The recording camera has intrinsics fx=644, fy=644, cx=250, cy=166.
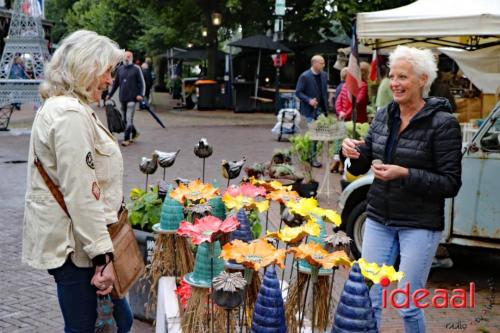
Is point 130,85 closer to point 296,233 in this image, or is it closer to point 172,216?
point 172,216

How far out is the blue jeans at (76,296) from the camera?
2627 millimetres

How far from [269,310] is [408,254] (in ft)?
4.74

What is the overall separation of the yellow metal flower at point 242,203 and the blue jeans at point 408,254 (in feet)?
2.59

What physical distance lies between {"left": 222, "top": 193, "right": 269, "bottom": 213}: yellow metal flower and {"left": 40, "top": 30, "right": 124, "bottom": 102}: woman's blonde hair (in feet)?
2.73

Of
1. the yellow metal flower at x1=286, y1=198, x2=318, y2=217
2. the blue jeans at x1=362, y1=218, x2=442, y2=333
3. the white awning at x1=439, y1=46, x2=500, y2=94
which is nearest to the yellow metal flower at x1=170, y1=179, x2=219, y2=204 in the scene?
the yellow metal flower at x1=286, y1=198, x2=318, y2=217

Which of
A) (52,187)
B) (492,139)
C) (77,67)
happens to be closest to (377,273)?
(52,187)

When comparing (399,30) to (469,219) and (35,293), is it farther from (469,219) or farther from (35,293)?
(35,293)

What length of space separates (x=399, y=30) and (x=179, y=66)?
1212 inches

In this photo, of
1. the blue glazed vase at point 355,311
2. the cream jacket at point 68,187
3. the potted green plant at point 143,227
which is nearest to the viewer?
the blue glazed vase at point 355,311

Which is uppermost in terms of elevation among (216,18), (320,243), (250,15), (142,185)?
(250,15)

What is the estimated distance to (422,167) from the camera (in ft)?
10.9

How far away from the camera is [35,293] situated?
5.21m

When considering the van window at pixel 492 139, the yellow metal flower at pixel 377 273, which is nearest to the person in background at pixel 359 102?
the van window at pixel 492 139

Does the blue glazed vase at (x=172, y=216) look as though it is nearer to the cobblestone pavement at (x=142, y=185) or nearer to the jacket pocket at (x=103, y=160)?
the jacket pocket at (x=103, y=160)
